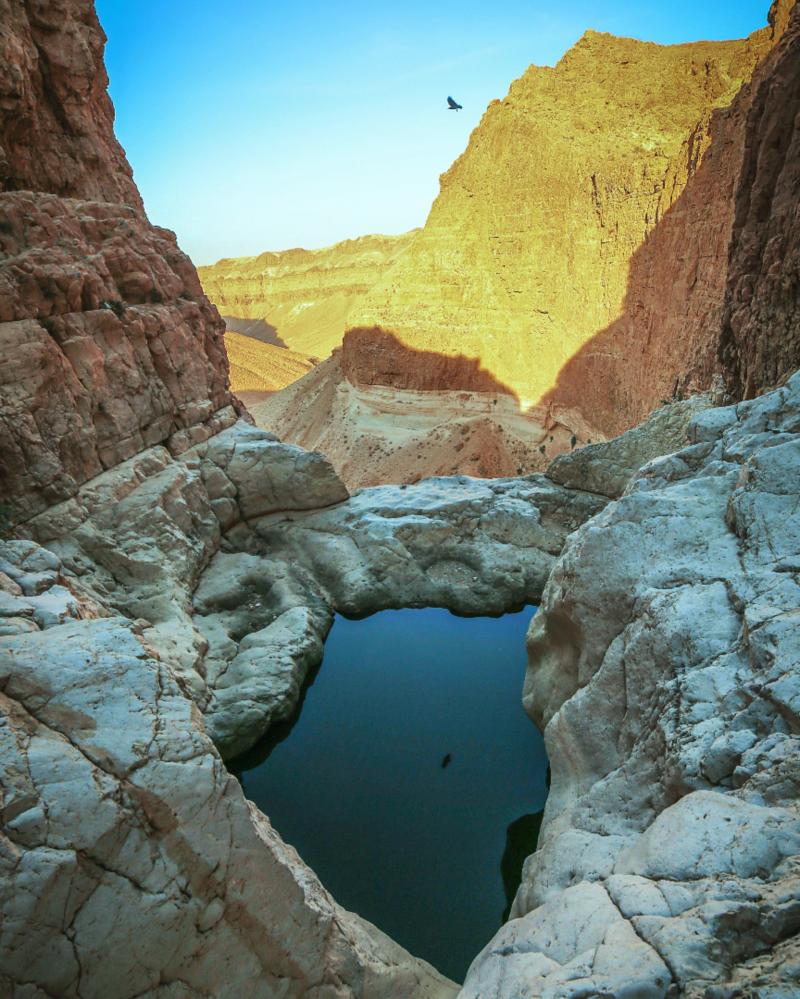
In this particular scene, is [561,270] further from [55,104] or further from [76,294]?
[76,294]

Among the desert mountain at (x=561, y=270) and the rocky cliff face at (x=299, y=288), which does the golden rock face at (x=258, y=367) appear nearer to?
the rocky cliff face at (x=299, y=288)

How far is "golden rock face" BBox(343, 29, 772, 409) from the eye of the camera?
23688 mm

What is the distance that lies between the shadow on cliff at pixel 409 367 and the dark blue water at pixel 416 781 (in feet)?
61.8

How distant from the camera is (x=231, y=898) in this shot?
4500mm

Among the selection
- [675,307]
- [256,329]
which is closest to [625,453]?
[675,307]

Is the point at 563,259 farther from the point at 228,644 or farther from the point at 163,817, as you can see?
the point at 163,817

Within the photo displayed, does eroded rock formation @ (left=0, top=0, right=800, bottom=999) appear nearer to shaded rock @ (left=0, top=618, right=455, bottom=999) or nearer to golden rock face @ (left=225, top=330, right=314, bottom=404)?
shaded rock @ (left=0, top=618, right=455, bottom=999)

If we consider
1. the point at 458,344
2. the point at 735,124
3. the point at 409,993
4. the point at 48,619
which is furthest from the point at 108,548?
the point at 458,344

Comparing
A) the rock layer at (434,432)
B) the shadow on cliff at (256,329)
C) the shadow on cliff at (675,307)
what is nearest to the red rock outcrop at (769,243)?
Result: the shadow on cliff at (675,307)

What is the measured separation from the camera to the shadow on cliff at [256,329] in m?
87.1

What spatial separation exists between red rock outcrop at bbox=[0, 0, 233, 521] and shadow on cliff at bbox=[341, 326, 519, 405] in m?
15.4

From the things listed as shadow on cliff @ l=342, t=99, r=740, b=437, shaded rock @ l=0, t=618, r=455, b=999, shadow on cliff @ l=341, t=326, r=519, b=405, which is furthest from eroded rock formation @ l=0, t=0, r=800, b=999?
shadow on cliff @ l=341, t=326, r=519, b=405

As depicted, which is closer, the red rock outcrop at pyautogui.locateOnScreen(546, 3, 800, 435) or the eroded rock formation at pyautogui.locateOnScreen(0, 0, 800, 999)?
the eroded rock formation at pyautogui.locateOnScreen(0, 0, 800, 999)

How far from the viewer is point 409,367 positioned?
97.1 ft
